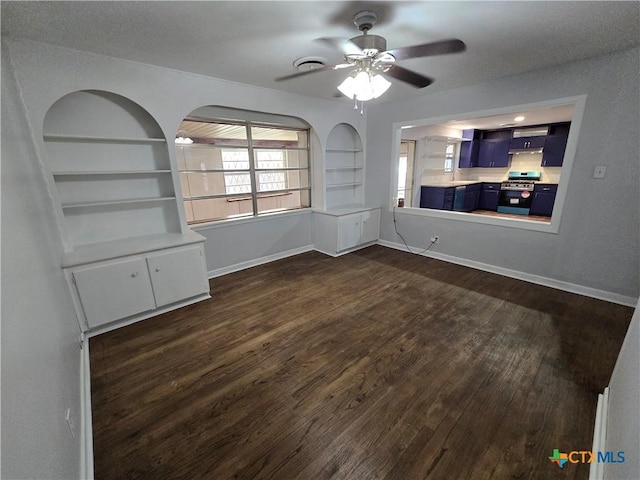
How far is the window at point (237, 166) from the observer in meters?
3.33

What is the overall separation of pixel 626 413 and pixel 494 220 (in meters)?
2.72

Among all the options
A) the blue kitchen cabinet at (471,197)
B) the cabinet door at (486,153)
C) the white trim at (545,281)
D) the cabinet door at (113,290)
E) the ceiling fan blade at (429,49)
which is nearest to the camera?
the ceiling fan blade at (429,49)

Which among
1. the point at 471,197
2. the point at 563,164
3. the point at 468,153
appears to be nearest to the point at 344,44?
the point at 563,164

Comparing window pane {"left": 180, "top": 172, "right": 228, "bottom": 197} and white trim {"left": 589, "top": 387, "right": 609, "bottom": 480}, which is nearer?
white trim {"left": 589, "top": 387, "right": 609, "bottom": 480}

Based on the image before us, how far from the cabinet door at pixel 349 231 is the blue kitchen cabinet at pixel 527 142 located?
5.34 m

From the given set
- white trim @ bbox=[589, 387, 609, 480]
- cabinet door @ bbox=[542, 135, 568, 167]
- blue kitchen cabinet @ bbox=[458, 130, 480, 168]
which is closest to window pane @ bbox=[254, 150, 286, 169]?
white trim @ bbox=[589, 387, 609, 480]

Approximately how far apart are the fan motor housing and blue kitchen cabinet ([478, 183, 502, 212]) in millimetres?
6912

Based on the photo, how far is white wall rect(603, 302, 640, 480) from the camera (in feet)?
3.17

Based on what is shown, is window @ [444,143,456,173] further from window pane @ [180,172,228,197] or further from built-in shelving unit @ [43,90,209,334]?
built-in shelving unit @ [43,90,209,334]

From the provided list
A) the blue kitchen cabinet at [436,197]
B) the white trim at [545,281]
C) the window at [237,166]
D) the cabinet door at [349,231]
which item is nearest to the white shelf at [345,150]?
the window at [237,166]

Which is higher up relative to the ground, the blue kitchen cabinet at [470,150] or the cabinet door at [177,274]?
the blue kitchen cabinet at [470,150]

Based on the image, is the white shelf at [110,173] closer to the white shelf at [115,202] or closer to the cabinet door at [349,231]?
the white shelf at [115,202]

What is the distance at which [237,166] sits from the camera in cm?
367

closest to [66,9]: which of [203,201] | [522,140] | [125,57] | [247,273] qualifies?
[125,57]
